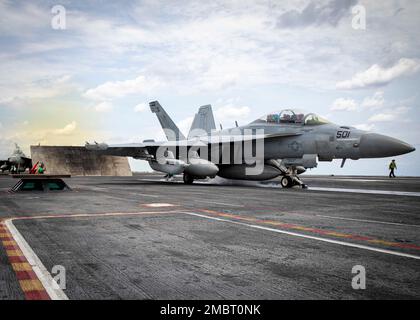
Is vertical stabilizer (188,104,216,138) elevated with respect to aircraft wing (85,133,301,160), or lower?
elevated

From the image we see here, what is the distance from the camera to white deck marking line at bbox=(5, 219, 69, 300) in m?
3.37

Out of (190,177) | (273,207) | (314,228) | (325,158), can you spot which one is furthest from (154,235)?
(190,177)

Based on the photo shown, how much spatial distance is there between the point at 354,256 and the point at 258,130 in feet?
53.1

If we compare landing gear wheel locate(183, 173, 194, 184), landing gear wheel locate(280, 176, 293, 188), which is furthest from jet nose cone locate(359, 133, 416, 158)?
landing gear wheel locate(183, 173, 194, 184)

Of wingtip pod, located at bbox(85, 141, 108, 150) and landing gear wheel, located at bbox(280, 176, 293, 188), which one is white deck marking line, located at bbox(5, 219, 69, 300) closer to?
landing gear wheel, located at bbox(280, 176, 293, 188)

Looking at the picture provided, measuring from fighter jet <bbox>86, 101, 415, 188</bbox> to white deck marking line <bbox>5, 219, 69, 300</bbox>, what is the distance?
14539 millimetres

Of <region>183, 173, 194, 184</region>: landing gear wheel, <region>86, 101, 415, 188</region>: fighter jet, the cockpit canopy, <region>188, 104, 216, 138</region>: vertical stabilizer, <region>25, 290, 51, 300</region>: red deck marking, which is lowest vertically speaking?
<region>183, 173, 194, 184</region>: landing gear wheel

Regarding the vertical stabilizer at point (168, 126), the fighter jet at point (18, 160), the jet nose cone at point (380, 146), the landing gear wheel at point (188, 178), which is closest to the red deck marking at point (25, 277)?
the jet nose cone at point (380, 146)

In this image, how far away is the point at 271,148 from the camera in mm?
20031

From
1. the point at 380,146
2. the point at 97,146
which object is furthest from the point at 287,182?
the point at 97,146

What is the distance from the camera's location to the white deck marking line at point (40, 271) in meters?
3.37

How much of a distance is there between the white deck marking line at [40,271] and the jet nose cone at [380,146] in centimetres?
1437

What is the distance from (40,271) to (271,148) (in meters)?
16.8

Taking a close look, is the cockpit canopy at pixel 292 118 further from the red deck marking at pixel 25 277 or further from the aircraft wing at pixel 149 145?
Answer: the red deck marking at pixel 25 277
